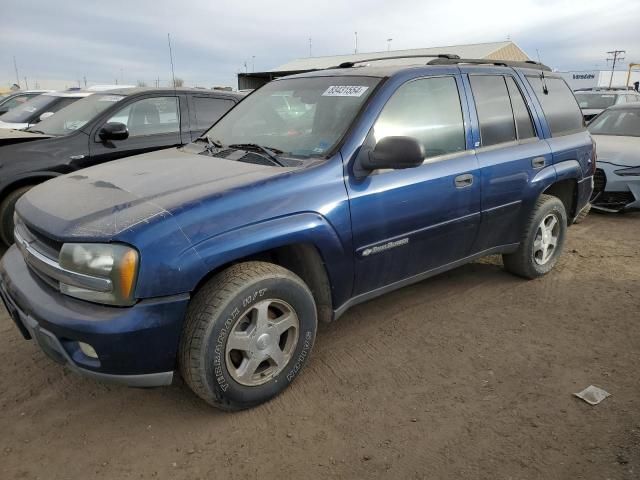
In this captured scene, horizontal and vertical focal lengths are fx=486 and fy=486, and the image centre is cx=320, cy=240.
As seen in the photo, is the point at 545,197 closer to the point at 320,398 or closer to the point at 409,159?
the point at 409,159

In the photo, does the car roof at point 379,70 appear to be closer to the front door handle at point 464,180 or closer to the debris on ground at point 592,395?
the front door handle at point 464,180

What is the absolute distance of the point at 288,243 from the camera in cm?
252

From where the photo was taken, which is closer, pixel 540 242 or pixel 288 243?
pixel 288 243

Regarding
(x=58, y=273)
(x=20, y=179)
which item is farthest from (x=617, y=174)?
(x=20, y=179)

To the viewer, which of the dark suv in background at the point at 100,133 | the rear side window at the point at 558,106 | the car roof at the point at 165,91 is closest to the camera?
the rear side window at the point at 558,106

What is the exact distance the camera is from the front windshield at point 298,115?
2.99 metres

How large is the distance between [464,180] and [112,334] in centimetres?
239

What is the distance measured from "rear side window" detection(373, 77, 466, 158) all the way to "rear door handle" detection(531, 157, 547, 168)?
0.82 m

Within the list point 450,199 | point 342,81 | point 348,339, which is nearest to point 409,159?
point 450,199

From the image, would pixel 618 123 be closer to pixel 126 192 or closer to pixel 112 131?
pixel 112 131

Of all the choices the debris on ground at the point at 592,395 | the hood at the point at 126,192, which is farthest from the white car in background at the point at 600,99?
the hood at the point at 126,192

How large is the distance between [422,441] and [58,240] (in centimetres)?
199

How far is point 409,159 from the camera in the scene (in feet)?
8.82

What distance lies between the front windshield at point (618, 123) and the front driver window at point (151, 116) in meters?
6.32
